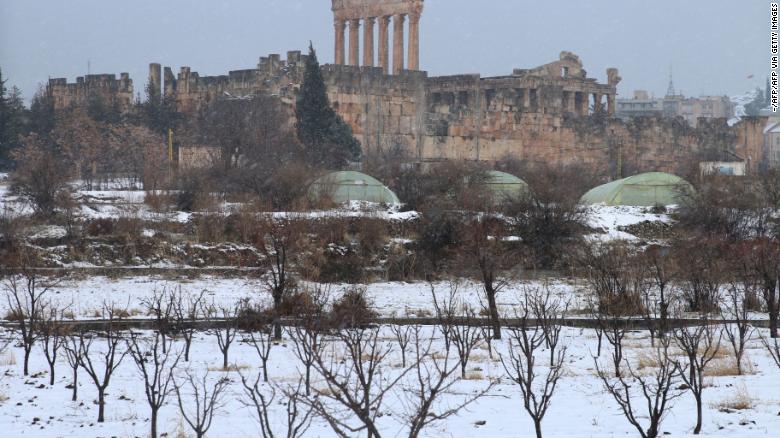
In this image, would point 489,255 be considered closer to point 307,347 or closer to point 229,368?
point 229,368

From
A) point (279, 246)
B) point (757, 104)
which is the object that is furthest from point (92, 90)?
point (757, 104)

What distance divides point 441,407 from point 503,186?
23.4 meters

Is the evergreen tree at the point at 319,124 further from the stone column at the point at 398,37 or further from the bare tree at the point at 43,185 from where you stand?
the stone column at the point at 398,37

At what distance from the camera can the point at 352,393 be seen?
15320 millimetres

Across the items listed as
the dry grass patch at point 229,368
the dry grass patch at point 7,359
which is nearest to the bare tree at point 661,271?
the dry grass patch at point 229,368

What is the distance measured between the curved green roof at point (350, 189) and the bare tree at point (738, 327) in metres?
11.6

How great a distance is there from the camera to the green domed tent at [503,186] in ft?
114

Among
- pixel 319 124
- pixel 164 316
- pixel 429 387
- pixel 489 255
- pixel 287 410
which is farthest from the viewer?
pixel 319 124

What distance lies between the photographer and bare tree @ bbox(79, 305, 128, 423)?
14.1 metres

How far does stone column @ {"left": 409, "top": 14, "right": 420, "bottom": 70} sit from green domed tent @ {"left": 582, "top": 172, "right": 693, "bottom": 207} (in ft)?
53.6

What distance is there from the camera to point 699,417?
13.0 metres

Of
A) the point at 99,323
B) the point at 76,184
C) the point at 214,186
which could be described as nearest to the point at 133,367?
the point at 99,323

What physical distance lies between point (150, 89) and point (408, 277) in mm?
22421

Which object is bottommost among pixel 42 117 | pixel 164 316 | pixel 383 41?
pixel 164 316
